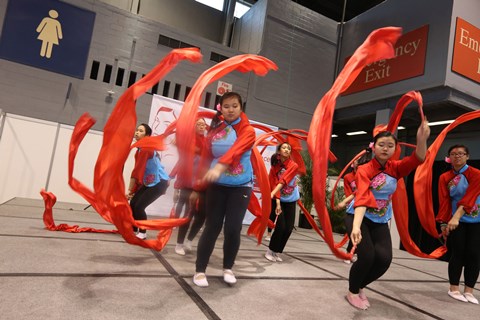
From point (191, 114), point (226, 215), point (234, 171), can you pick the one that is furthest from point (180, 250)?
point (191, 114)

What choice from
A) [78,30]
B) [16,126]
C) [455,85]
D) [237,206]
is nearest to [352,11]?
[455,85]

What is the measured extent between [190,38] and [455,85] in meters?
6.94

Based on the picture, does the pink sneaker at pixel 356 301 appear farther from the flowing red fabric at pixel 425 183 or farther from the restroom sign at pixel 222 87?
the restroom sign at pixel 222 87

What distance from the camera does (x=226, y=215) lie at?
2525 mm

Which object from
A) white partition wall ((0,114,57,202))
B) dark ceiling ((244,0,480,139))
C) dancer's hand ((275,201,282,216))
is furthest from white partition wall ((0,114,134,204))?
dark ceiling ((244,0,480,139))

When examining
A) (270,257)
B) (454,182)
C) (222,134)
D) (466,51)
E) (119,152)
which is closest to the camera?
(119,152)

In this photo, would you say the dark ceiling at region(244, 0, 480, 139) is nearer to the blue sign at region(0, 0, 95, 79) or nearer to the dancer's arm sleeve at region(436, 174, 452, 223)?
the dancer's arm sleeve at region(436, 174, 452, 223)

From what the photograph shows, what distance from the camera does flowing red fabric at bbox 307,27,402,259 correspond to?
6.84 ft

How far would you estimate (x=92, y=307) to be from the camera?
177cm

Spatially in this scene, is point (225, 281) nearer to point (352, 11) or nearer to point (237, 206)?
point (237, 206)

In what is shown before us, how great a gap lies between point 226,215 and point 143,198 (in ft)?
5.77

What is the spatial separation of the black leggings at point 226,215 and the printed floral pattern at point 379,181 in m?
Result: 0.98

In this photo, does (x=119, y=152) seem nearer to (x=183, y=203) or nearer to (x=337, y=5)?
(x=183, y=203)

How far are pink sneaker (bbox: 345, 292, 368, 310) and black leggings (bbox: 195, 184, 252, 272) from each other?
947mm
